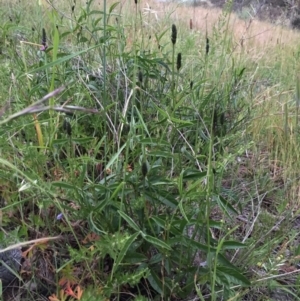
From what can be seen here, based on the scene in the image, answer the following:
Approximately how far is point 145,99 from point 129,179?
527 millimetres

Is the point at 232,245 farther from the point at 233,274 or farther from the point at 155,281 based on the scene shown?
the point at 155,281

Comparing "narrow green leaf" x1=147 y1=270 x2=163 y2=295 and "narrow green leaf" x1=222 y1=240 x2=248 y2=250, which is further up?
"narrow green leaf" x1=222 y1=240 x2=248 y2=250

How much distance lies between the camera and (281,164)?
1438 mm

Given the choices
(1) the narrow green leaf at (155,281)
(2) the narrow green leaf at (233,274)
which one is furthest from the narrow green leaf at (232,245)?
(1) the narrow green leaf at (155,281)

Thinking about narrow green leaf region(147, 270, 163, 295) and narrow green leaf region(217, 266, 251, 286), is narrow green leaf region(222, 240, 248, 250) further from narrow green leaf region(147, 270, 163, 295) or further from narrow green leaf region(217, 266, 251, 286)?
narrow green leaf region(147, 270, 163, 295)

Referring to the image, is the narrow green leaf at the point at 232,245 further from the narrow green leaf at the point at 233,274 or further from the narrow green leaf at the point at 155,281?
the narrow green leaf at the point at 155,281

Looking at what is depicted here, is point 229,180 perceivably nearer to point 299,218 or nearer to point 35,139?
point 299,218

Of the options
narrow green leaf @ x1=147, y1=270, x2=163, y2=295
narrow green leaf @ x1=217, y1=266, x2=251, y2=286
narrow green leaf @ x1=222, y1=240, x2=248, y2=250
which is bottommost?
narrow green leaf @ x1=147, y1=270, x2=163, y2=295

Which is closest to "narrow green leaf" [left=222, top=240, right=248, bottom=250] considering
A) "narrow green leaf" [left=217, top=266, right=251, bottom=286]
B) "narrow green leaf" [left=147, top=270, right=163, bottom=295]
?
"narrow green leaf" [left=217, top=266, right=251, bottom=286]

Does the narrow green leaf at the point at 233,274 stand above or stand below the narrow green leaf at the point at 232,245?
below

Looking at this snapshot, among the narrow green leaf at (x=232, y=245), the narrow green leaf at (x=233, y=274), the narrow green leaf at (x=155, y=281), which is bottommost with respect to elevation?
the narrow green leaf at (x=155, y=281)

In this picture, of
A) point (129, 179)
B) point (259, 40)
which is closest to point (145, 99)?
point (129, 179)

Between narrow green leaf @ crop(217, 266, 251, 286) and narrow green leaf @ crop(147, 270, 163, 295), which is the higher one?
narrow green leaf @ crop(217, 266, 251, 286)

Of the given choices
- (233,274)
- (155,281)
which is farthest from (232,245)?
(155,281)
